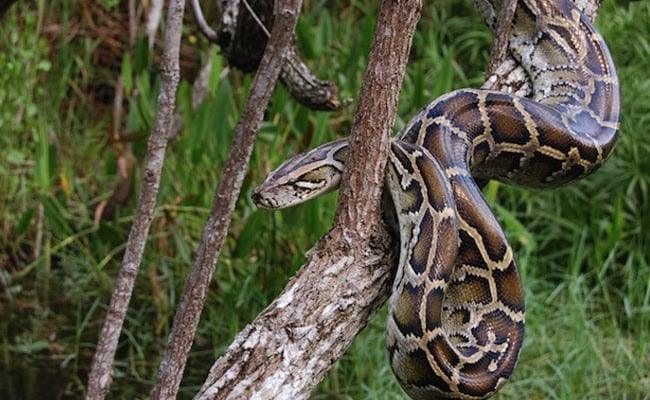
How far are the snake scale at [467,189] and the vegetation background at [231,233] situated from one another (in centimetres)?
161

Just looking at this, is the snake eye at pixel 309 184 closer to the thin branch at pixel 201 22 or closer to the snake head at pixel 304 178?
the snake head at pixel 304 178

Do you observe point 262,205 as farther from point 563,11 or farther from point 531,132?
point 563,11

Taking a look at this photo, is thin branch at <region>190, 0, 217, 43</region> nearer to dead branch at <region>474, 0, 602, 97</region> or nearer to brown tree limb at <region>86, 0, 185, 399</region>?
brown tree limb at <region>86, 0, 185, 399</region>

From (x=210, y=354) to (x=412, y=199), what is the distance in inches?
130

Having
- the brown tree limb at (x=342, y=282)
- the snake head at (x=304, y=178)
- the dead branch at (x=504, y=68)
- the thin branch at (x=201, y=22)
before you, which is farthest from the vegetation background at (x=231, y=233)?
the brown tree limb at (x=342, y=282)

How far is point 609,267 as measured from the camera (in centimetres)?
717

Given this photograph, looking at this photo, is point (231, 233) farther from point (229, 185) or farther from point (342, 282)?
point (342, 282)

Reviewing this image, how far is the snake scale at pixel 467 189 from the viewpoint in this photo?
3.10 metres

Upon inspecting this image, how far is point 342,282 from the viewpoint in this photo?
2961 mm

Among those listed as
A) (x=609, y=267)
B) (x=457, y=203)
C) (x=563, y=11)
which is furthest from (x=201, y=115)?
(x=609, y=267)

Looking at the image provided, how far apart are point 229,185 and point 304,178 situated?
247mm

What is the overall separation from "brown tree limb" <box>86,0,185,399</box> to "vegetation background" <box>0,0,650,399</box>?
1.66 m

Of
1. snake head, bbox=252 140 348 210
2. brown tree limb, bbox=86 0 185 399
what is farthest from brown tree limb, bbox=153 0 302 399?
brown tree limb, bbox=86 0 185 399

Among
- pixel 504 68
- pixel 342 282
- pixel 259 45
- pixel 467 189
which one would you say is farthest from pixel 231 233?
pixel 342 282
